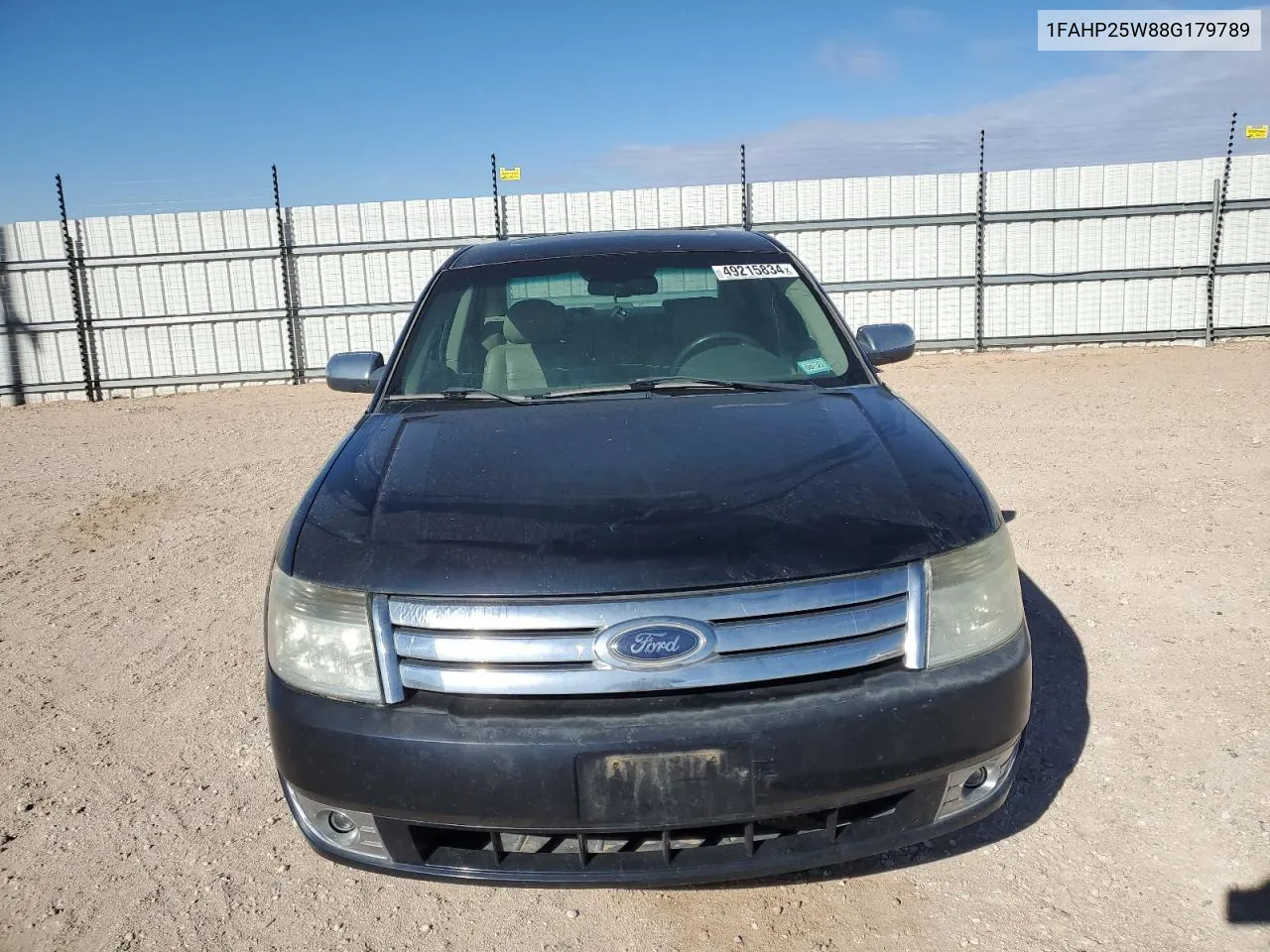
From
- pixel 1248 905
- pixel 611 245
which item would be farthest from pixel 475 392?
pixel 1248 905

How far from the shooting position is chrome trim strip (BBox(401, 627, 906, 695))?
6.28 ft

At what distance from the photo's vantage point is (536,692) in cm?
192

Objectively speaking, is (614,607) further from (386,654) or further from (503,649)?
(386,654)

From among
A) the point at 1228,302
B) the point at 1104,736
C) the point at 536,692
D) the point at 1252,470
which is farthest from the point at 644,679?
the point at 1228,302

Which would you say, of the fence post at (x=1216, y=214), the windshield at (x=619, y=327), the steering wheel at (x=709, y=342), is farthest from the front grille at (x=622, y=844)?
the fence post at (x=1216, y=214)

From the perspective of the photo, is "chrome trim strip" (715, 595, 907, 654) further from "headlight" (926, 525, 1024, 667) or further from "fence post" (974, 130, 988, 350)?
"fence post" (974, 130, 988, 350)

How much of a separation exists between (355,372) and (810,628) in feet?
7.60

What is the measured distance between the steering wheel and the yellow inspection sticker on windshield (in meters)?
0.28

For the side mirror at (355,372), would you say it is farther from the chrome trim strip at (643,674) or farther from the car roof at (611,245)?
the chrome trim strip at (643,674)

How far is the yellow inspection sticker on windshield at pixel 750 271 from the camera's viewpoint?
11.7ft

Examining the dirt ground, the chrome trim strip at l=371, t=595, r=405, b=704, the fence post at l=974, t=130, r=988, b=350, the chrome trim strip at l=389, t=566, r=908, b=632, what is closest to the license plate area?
the chrome trim strip at l=389, t=566, r=908, b=632

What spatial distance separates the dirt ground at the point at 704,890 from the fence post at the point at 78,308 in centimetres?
861

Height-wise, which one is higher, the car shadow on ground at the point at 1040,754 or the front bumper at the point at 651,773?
the front bumper at the point at 651,773

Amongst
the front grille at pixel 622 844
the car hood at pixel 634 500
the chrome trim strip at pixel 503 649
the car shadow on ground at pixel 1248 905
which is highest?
the car hood at pixel 634 500
